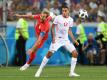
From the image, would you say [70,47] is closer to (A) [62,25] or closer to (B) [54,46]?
(B) [54,46]

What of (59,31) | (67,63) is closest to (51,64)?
(67,63)

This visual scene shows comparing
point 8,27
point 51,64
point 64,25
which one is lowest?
point 51,64

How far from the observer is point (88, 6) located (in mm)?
29484

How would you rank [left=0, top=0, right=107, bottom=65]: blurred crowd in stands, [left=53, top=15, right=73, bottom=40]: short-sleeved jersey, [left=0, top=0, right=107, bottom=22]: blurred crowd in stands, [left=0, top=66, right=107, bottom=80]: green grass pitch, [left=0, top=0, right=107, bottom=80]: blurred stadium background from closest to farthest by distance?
1. [left=0, top=66, right=107, bottom=80]: green grass pitch
2. [left=53, top=15, right=73, bottom=40]: short-sleeved jersey
3. [left=0, top=0, right=107, bottom=80]: blurred stadium background
4. [left=0, top=0, right=107, bottom=65]: blurred crowd in stands
5. [left=0, top=0, right=107, bottom=22]: blurred crowd in stands

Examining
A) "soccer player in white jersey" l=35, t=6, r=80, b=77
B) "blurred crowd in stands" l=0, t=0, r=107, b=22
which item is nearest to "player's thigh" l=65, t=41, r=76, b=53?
"soccer player in white jersey" l=35, t=6, r=80, b=77

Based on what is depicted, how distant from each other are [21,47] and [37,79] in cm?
1008

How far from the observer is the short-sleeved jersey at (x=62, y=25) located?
18031 millimetres

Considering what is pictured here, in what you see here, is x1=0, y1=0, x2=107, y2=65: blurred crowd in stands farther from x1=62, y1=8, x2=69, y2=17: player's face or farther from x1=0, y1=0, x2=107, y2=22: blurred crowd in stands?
x1=62, y1=8, x2=69, y2=17: player's face

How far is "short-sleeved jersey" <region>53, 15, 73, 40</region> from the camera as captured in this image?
18.0 meters

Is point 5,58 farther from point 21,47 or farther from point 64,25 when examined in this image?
point 64,25

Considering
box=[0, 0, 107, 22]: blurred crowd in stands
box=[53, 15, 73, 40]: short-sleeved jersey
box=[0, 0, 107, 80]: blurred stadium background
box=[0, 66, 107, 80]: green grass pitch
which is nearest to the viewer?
box=[0, 66, 107, 80]: green grass pitch

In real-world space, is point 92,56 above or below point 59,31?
below

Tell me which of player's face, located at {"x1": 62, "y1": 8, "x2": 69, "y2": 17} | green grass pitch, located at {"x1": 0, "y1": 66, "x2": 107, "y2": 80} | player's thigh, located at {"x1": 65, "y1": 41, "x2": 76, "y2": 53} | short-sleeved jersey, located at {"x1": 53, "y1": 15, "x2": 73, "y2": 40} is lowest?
green grass pitch, located at {"x1": 0, "y1": 66, "x2": 107, "y2": 80}

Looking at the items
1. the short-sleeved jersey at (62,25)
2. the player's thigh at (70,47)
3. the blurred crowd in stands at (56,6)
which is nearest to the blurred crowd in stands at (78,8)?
the blurred crowd in stands at (56,6)
